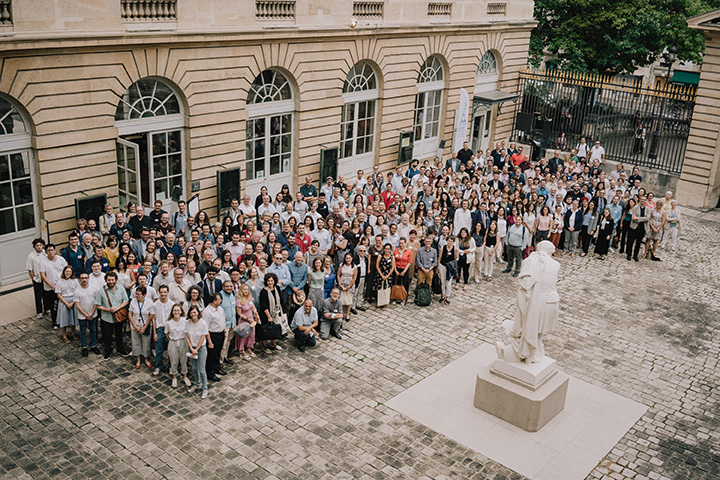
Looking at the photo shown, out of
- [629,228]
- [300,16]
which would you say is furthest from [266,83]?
[629,228]

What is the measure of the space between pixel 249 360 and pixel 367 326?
2853 mm

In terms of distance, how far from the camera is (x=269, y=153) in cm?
2111

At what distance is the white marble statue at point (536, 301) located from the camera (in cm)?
1086

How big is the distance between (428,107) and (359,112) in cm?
425

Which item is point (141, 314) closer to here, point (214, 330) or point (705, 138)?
point (214, 330)

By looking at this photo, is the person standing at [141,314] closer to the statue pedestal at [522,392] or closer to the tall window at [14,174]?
the tall window at [14,174]

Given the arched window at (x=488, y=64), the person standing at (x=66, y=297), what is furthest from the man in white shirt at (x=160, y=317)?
the arched window at (x=488, y=64)

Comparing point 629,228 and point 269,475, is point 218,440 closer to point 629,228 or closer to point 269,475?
point 269,475

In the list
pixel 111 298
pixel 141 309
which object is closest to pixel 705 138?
pixel 141 309

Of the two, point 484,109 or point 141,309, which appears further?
point 484,109

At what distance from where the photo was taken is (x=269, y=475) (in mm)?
10078

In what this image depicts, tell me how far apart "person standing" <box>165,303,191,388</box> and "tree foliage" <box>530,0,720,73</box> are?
28782 mm

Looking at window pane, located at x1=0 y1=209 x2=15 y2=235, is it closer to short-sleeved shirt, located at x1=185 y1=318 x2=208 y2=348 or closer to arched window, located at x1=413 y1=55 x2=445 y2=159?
short-sleeved shirt, located at x1=185 y1=318 x2=208 y2=348

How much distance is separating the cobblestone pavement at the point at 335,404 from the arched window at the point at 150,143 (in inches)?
179
